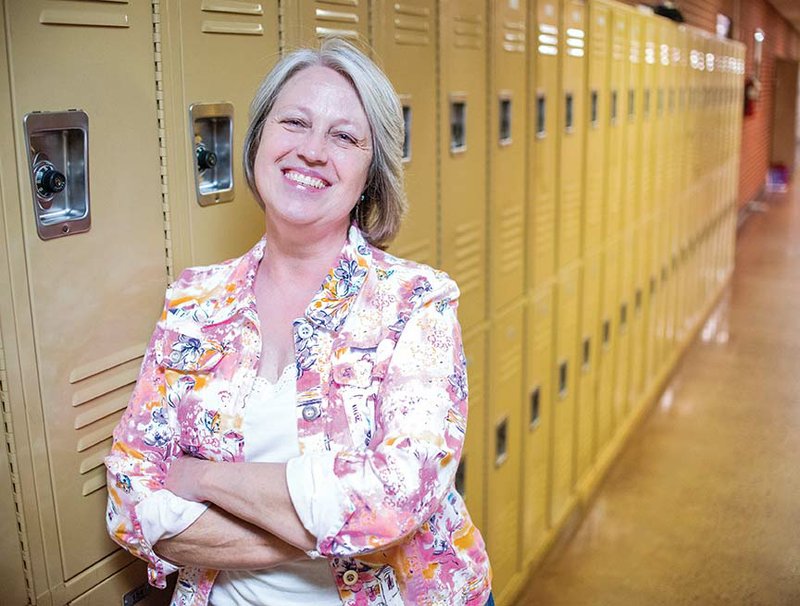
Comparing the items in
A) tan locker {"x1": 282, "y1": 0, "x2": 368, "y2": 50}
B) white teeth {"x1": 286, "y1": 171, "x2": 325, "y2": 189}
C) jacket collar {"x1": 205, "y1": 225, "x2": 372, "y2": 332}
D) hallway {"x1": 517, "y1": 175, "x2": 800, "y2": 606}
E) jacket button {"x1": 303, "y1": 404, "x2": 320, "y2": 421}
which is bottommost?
hallway {"x1": 517, "y1": 175, "x2": 800, "y2": 606}

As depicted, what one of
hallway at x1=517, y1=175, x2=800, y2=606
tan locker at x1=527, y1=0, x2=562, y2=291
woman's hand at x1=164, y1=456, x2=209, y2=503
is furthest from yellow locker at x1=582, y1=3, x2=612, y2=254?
woman's hand at x1=164, y1=456, x2=209, y2=503

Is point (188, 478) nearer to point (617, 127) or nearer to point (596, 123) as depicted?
point (596, 123)

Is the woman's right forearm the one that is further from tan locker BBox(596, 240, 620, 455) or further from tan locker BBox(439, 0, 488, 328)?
tan locker BBox(596, 240, 620, 455)

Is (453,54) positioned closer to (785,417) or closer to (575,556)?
(575,556)

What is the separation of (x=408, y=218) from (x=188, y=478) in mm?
1342

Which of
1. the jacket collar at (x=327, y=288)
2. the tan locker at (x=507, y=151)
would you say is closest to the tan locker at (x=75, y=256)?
the jacket collar at (x=327, y=288)

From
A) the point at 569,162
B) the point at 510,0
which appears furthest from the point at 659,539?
the point at 510,0

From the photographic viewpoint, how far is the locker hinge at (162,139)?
66.7 inches

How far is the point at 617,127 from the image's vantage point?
507cm

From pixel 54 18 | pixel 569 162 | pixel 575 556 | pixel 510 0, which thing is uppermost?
pixel 510 0

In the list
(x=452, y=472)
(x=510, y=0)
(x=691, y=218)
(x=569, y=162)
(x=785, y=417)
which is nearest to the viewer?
(x=452, y=472)

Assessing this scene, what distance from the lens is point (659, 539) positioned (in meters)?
4.36

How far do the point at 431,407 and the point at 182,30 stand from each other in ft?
2.93

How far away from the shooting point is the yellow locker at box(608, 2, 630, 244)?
4867 mm
